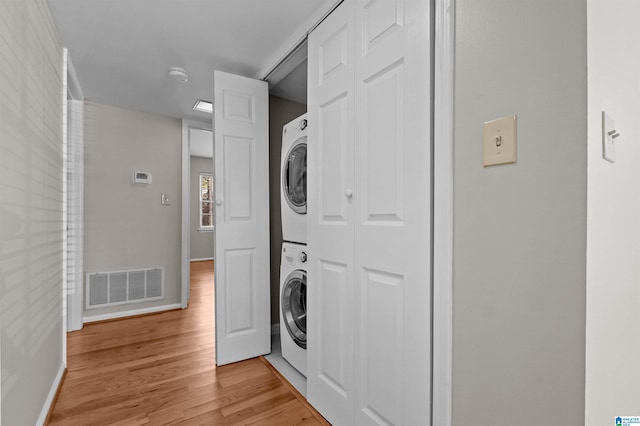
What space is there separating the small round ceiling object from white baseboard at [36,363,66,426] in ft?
7.21

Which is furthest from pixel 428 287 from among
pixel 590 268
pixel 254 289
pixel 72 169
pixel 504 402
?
pixel 72 169

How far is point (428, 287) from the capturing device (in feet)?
3.64

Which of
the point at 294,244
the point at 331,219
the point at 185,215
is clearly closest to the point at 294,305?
the point at 294,244

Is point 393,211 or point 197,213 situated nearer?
point 393,211

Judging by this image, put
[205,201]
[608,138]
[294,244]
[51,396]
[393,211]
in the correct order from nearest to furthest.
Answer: [608,138] < [393,211] < [51,396] < [294,244] < [205,201]

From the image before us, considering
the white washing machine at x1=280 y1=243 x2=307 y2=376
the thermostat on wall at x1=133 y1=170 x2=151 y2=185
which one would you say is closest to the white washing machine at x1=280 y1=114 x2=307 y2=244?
the white washing machine at x1=280 y1=243 x2=307 y2=376

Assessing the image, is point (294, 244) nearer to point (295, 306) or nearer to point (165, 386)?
point (295, 306)

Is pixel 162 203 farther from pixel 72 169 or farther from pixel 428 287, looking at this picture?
pixel 428 287

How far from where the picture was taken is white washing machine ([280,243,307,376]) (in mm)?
2062

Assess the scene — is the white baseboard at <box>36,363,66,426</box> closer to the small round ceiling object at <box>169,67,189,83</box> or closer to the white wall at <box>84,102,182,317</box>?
the white wall at <box>84,102,182,317</box>

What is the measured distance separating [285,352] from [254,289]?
0.51 metres

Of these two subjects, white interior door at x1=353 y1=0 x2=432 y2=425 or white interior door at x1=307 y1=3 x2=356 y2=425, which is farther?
white interior door at x1=307 y1=3 x2=356 y2=425

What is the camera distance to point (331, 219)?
164 centimetres

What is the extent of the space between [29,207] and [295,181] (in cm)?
141
